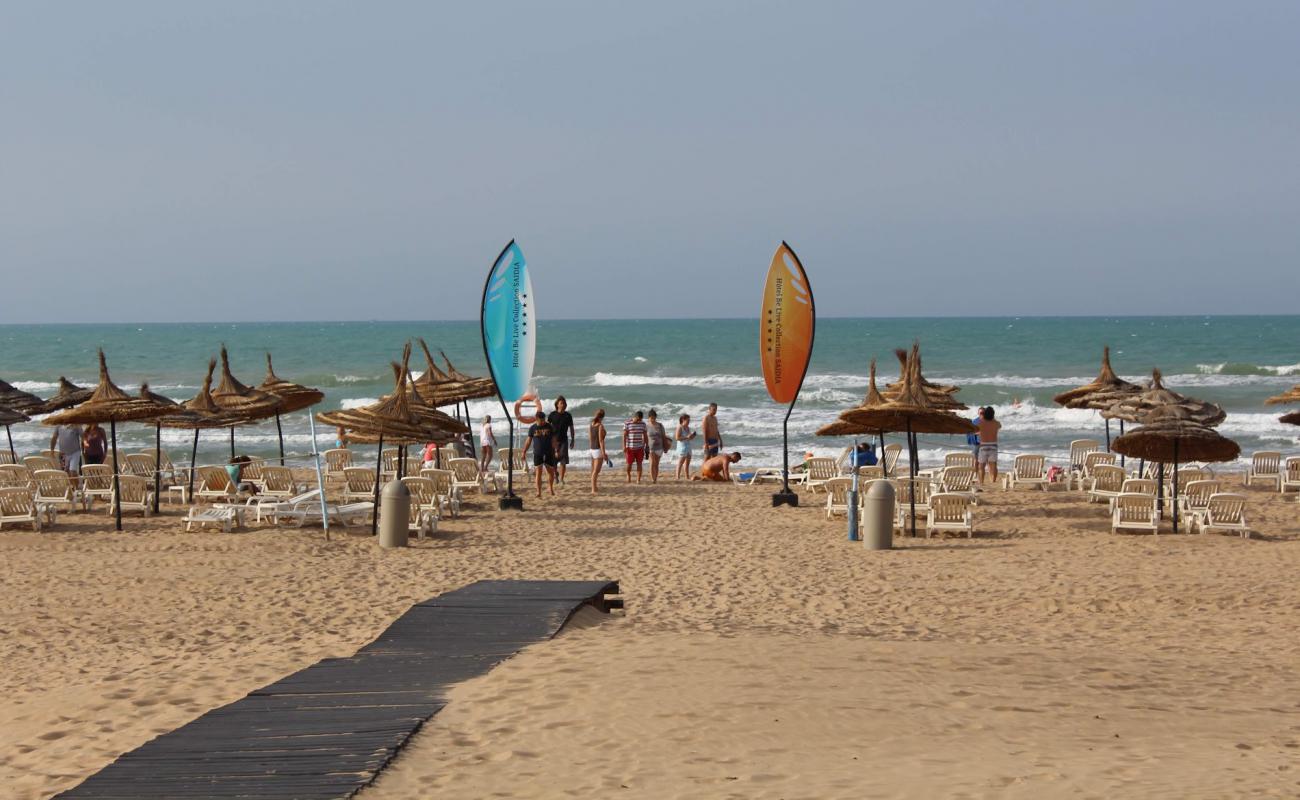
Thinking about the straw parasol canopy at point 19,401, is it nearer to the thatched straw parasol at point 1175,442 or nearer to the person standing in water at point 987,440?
the person standing in water at point 987,440

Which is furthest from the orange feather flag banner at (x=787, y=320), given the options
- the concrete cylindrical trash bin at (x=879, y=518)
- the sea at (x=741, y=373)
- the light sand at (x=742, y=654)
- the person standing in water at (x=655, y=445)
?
the sea at (x=741, y=373)

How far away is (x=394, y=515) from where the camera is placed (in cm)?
1402

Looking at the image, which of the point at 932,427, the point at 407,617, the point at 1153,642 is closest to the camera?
the point at 407,617

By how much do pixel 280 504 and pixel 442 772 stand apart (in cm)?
1073

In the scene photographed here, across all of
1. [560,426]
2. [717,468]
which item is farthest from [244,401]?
[717,468]

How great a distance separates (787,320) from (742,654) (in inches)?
380

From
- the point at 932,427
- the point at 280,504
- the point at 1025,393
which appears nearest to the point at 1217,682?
the point at 932,427

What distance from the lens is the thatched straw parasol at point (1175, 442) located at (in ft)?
48.6

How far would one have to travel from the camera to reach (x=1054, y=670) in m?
7.73

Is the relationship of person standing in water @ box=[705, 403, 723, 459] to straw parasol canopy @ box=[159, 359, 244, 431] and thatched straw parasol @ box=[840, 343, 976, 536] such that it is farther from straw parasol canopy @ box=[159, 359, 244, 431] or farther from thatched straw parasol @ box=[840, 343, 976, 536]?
straw parasol canopy @ box=[159, 359, 244, 431]

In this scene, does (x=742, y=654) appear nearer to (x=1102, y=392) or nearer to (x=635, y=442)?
(x=635, y=442)

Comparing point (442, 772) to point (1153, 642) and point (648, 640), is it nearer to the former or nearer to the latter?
point (648, 640)

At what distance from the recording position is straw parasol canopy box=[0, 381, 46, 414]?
746 inches

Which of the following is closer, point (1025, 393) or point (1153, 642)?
point (1153, 642)
